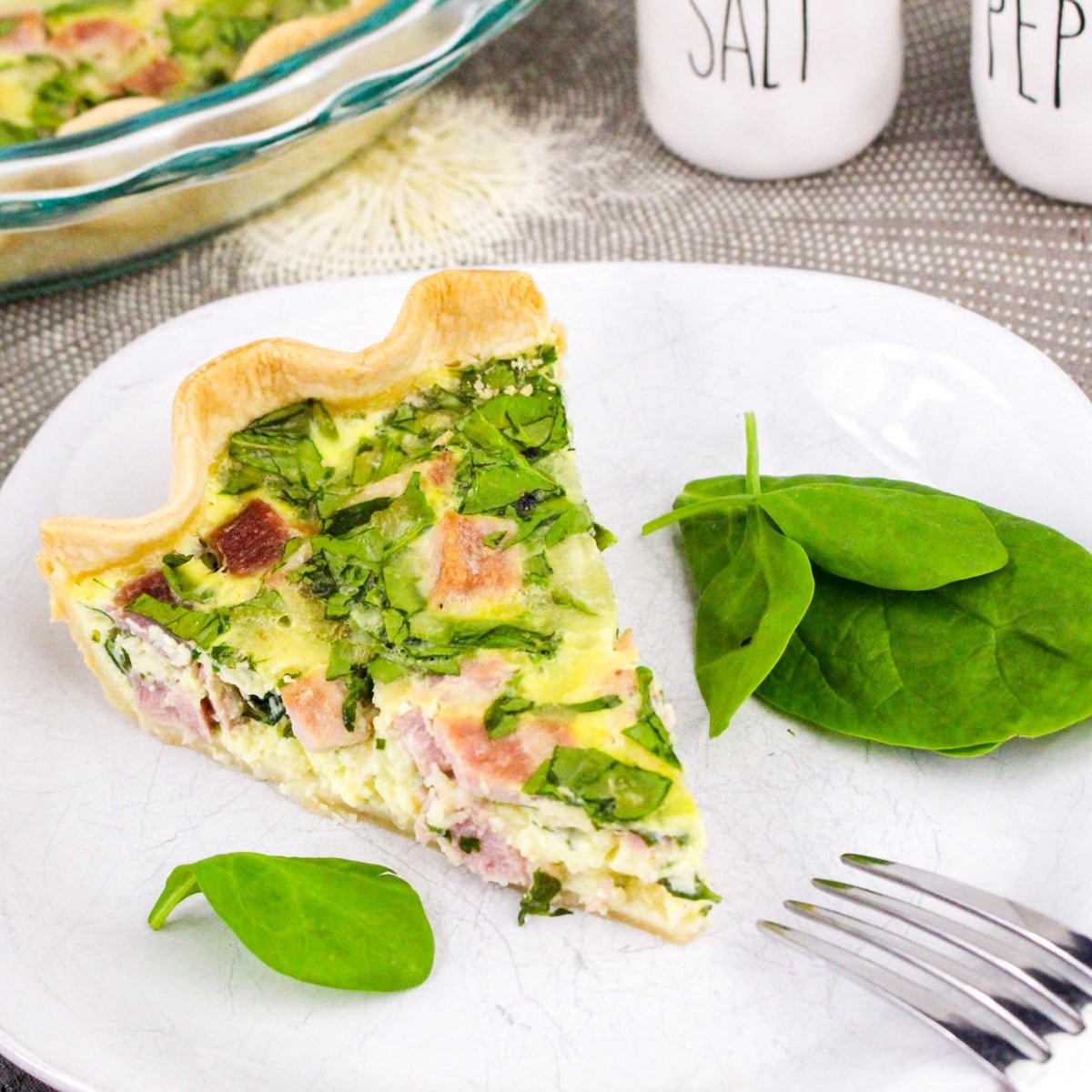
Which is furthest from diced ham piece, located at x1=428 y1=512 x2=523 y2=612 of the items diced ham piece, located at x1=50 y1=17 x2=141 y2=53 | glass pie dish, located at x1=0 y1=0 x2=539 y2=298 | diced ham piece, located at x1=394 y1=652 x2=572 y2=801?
diced ham piece, located at x1=50 y1=17 x2=141 y2=53

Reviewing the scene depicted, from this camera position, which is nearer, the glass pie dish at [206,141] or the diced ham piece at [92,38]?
the glass pie dish at [206,141]

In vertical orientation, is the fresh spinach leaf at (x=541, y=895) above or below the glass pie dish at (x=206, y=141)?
below

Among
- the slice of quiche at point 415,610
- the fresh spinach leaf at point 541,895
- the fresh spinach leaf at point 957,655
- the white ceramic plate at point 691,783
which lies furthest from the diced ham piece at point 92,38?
the fresh spinach leaf at point 541,895

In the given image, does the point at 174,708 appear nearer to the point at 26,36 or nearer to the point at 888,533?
the point at 888,533

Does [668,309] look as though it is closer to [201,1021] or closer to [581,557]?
[581,557]

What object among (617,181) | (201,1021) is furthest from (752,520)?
(617,181)

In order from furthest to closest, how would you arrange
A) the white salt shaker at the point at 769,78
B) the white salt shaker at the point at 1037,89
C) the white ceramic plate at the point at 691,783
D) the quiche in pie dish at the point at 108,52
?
the quiche in pie dish at the point at 108,52
the white salt shaker at the point at 769,78
the white salt shaker at the point at 1037,89
the white ceramic plate at the point at 691,783

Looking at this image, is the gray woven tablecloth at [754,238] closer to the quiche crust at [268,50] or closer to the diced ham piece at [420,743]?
the quiche crust at [268,50]
